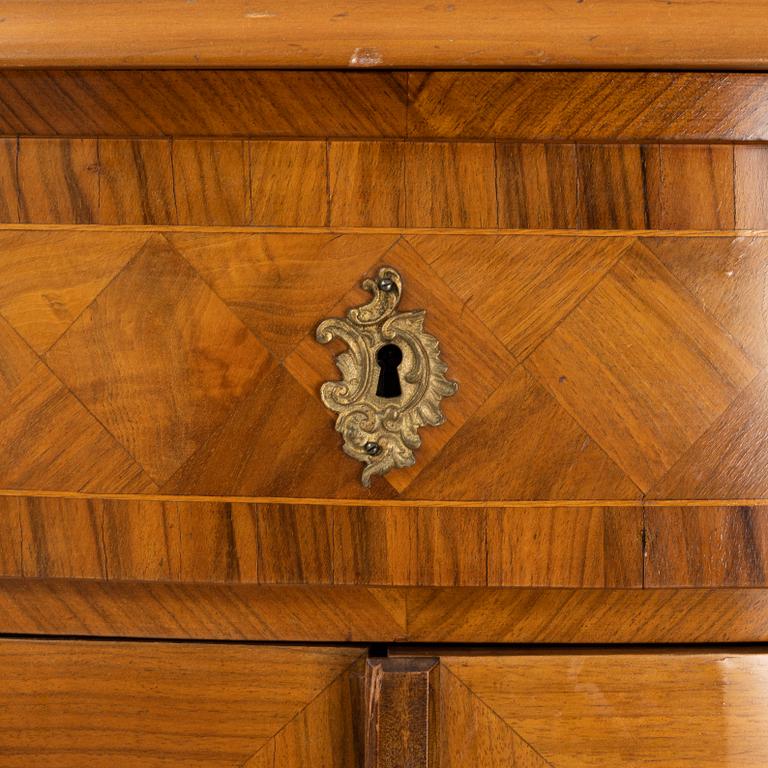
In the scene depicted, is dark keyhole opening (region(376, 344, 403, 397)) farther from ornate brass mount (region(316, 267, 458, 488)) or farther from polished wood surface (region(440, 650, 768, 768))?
polished wood surface (region(440, 650, 768, 768))

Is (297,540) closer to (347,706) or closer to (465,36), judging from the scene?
(347,706)

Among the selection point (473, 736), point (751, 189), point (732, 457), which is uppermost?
point (751, 189)

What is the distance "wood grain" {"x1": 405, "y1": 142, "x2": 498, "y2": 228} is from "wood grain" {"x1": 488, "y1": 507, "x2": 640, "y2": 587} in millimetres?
149

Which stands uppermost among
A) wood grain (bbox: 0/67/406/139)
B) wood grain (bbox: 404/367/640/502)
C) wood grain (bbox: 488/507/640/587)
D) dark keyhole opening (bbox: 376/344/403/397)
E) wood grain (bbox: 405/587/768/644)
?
wood grain (bbox: 0/67/406/139)

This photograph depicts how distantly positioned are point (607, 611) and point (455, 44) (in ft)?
0.98

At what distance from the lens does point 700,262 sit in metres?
0.38

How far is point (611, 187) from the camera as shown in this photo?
1.25 feet

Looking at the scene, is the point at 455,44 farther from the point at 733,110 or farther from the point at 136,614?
the point at 136,614

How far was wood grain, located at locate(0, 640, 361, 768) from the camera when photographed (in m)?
0.42

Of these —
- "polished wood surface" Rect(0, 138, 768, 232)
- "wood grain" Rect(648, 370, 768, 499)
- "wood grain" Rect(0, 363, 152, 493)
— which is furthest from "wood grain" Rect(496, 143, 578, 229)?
"wood grain" Rect(0, 363, 152, 493)

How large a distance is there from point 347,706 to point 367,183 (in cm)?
28

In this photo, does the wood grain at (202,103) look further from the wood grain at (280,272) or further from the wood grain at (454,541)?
the wood grain at (454,541)

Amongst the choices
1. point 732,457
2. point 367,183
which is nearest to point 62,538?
point 367,183

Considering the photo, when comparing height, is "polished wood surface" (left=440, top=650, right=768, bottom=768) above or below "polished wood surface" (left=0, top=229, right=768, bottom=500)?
below
